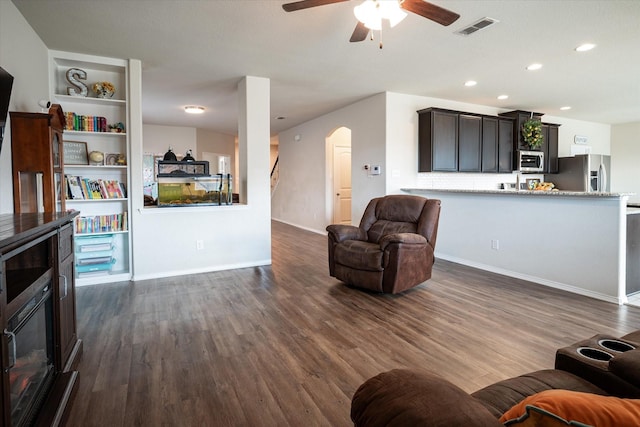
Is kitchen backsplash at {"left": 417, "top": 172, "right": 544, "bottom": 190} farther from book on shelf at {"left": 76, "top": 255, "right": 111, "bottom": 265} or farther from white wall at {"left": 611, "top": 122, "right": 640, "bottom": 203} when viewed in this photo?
book on shelf at {"left": 76, "top": 255, "right": 111, "bottom": 265}

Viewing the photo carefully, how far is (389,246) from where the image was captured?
3299 millimetres

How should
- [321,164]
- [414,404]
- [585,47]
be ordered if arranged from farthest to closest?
[321,164] < [585,47] < [414,404]

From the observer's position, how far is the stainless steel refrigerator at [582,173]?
6820mm

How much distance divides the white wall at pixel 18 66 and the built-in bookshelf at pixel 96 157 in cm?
35

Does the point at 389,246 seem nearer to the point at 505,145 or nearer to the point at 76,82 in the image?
the point at 76,82

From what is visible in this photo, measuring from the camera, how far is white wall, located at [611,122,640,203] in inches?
319

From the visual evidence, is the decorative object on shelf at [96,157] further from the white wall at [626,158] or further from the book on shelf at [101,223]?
the white wall at [626,158]

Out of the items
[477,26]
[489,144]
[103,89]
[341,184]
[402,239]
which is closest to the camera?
[477,26]

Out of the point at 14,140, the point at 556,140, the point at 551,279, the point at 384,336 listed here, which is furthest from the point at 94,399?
the point at 556,140

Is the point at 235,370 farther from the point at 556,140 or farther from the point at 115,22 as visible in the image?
the point at 556,140

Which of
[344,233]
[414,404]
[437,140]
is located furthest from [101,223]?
[437,140]

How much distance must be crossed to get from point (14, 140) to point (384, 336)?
3088 mm

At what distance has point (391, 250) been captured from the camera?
3.29m

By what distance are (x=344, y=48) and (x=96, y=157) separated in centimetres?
295
